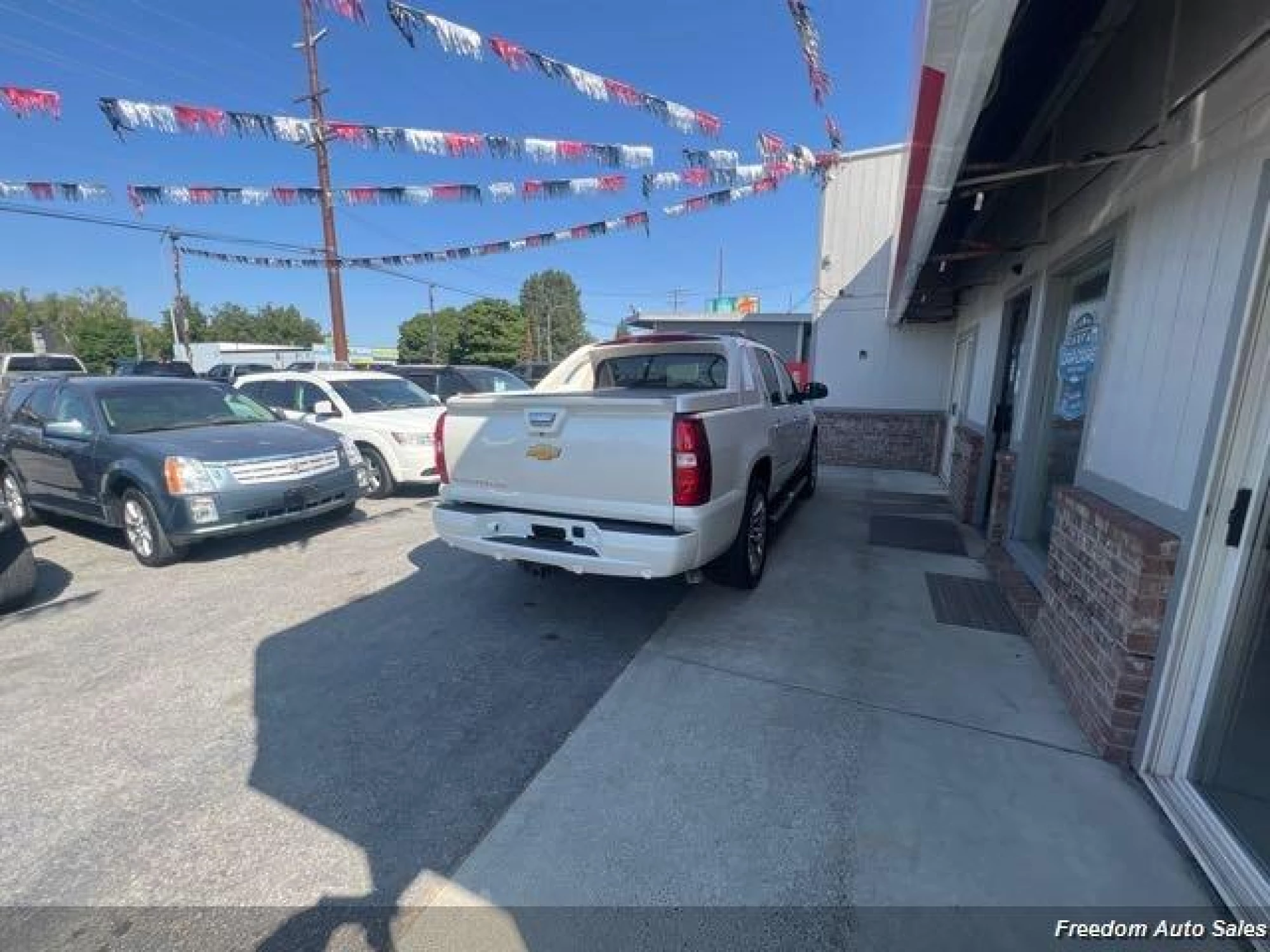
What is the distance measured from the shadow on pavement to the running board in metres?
1.28

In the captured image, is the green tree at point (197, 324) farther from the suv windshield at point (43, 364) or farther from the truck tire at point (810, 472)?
the truck tire at point (810, 472)

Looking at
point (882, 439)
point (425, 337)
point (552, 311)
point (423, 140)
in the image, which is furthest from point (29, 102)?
point (552, 311)

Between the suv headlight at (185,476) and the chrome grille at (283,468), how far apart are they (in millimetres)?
191

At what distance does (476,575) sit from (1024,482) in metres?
4.67

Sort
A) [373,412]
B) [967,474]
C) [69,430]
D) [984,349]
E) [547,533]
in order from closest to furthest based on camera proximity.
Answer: [547,533]
[69,430]
[967,474]
[984,349]
[373,412]

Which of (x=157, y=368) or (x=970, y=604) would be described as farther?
(x=157, y=368)

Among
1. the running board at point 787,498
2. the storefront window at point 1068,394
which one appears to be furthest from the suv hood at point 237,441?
the storefront window at point 1068,394

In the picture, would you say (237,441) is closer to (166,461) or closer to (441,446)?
(166,461)

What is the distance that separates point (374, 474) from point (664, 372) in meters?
4.51

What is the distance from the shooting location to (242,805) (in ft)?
7.26

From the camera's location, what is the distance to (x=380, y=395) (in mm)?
8016

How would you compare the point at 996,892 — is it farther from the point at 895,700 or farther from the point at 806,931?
the point at 895,700

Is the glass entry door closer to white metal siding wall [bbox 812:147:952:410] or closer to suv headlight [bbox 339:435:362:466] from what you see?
suv headlight [bbox 339:435:362:466]

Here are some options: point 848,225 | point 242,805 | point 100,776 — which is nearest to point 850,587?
point 242,805
